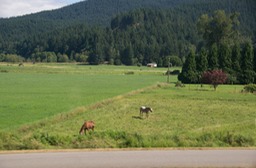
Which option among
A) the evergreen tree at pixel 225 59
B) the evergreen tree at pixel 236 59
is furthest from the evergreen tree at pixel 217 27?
the evergreen tree at pixel 225 59

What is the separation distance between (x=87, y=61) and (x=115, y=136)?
15148 cm

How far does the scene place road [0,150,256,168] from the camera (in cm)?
1166

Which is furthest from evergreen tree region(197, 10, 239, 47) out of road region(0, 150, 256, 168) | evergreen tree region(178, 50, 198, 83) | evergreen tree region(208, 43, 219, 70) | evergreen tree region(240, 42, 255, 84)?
road region(0, 150, 256, 168)

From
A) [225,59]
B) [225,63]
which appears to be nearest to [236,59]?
[225,59]

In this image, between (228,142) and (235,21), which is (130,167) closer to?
(228,142)

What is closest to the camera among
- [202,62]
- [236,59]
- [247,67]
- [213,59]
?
[247,67]

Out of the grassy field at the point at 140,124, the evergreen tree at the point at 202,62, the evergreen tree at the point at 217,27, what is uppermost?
the evergreen tree at the point at 217,27

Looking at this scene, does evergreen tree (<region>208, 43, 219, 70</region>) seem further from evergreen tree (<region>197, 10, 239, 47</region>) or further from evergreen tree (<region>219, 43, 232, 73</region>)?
evergreen tree (<region>197, 10, 239, 47</region>)

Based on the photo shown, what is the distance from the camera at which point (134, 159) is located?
1231cm

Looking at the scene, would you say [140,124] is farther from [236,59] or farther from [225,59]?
[236,59]

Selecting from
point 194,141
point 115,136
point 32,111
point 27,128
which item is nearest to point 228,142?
point 194,141

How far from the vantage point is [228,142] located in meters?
15.0

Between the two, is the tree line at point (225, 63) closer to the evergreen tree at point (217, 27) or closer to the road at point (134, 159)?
the evergreen tree at point (217, 27)

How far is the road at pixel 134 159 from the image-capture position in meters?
11.7
